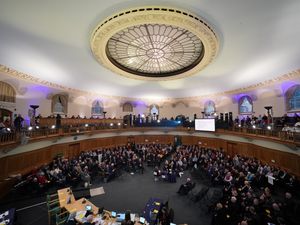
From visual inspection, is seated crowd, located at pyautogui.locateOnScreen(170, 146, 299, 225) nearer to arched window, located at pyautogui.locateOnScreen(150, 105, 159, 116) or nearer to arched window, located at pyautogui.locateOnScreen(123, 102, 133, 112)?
arched window, located at pyautogui.locateOnScreen(150, 105, 159, 116)

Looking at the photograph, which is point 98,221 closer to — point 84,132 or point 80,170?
point 80,170

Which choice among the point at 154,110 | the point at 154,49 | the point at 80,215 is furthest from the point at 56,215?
the point at 154,110

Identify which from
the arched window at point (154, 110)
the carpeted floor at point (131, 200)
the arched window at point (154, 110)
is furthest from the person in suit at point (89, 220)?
the arched window at point (154, 110)

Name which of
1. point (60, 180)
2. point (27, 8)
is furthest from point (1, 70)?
point (60, 180)

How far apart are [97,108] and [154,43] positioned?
12724mm

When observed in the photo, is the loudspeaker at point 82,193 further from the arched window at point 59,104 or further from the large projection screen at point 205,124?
the large projection screen at point 205,124

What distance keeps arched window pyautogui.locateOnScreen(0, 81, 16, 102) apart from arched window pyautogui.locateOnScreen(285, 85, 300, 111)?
20.2 metres

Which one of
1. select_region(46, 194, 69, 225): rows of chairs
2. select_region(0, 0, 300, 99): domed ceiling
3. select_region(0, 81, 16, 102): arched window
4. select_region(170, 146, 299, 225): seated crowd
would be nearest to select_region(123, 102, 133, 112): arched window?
select_region(0, 0, 300, 99): domed ceiling

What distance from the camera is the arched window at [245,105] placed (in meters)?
14.6

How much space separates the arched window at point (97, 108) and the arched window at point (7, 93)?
27.1ft

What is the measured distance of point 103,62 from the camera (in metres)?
9.16

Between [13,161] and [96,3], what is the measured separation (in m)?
10.1

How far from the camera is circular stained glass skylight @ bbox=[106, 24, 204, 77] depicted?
744cm

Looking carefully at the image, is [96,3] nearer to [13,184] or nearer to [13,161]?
[13,161]
